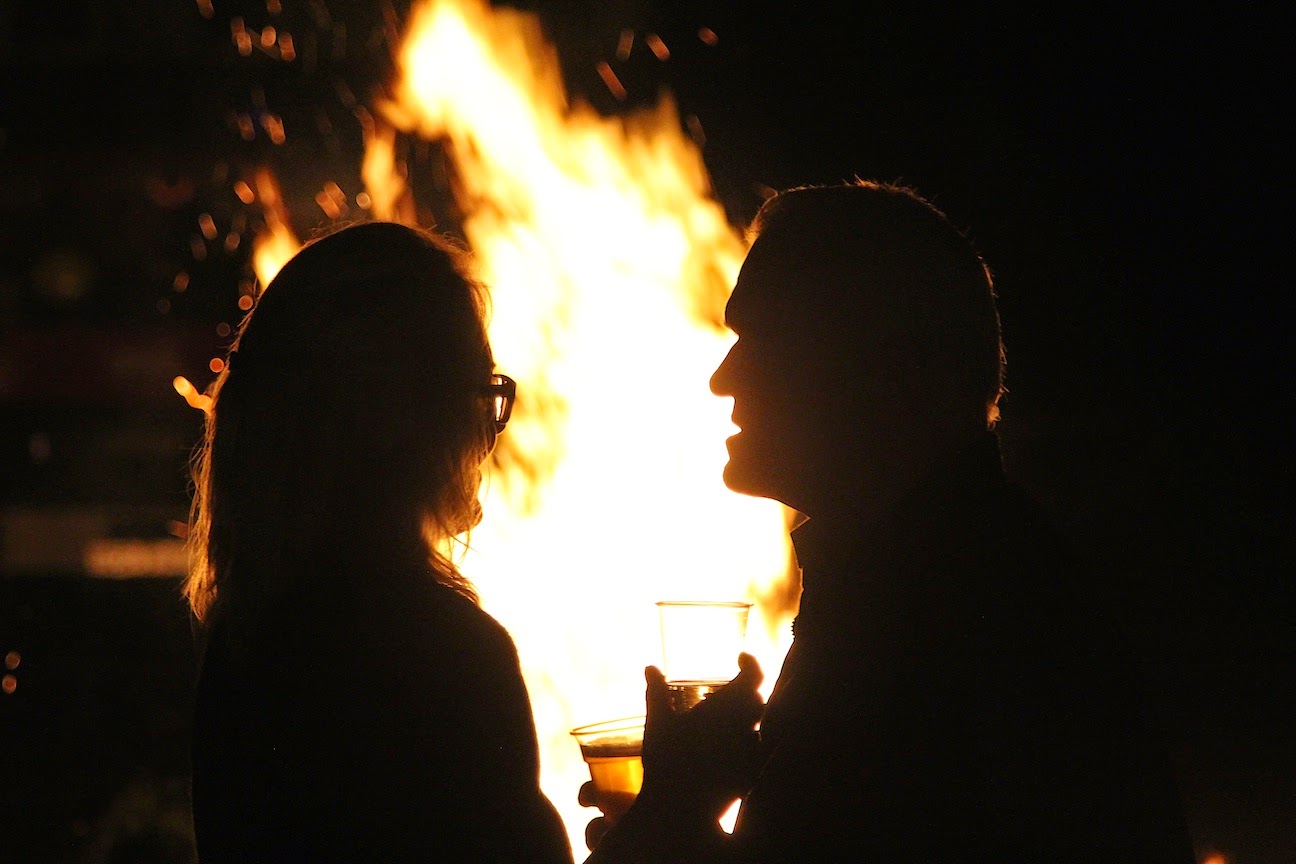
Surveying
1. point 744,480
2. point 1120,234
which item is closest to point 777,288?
point 744,480

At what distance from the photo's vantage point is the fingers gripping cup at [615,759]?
2.09m

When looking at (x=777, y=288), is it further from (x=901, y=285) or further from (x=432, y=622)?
(x=432, y=622)

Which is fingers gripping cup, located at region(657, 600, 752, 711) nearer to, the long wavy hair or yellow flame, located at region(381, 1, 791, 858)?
the long wavy hair

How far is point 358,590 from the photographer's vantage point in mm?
1815

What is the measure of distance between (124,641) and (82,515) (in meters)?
3.50

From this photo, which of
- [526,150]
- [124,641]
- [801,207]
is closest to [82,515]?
[124,641]

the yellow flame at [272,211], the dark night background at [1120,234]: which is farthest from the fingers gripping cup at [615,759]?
the yellow flame at [272,211]

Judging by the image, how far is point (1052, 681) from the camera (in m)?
1.84

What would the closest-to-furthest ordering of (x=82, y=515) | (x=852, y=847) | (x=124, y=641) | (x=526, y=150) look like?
(x=852, y=847) → (x=526, y=150) → (x=124, y=641) → (x=82, y=515)

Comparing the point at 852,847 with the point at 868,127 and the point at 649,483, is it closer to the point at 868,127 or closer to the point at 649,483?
the point at 649,483

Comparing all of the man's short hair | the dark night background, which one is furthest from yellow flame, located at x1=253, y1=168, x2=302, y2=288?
the man's short hair

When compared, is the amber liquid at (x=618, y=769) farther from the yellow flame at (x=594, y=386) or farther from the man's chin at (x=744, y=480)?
the yellow flame at (x=594, y=386)

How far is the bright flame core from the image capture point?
17.3 ft

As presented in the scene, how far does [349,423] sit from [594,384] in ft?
11.8
